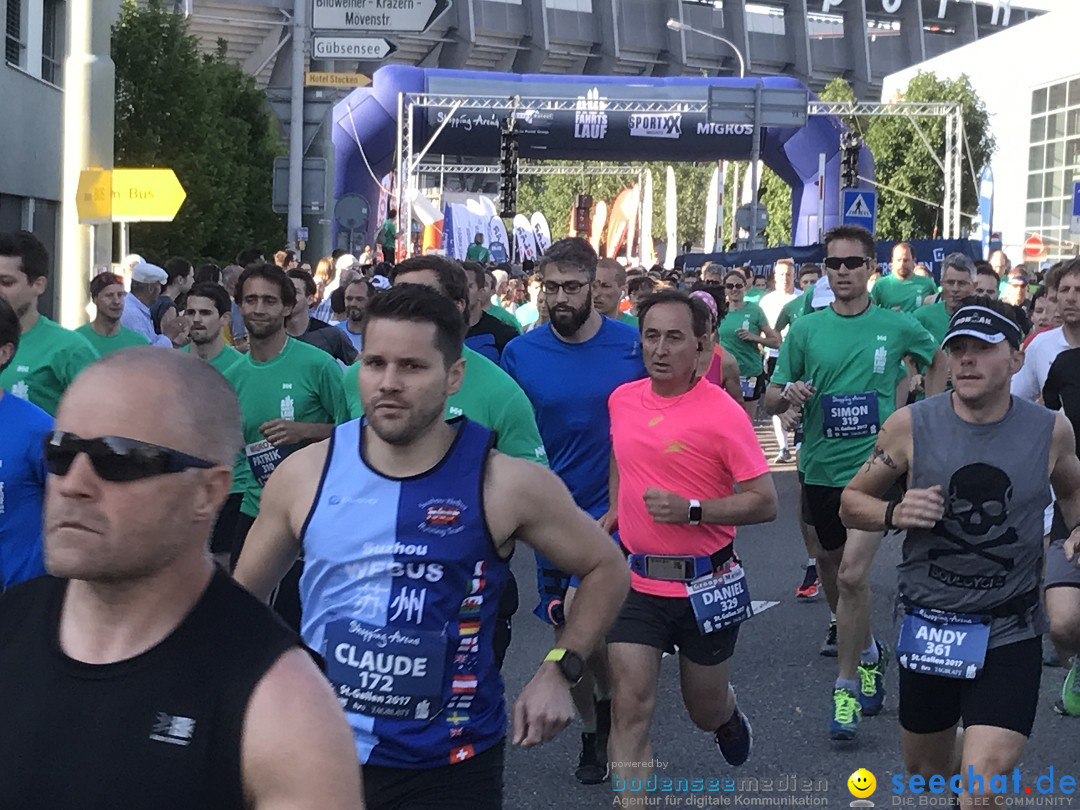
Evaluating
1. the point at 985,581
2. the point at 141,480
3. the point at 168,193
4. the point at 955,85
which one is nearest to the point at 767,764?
the point at 985,581

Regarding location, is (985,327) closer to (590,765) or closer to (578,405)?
(578,405)

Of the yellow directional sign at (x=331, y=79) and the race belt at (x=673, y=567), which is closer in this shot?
the race belt at (x=673, y=567)

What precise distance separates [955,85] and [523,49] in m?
28.4

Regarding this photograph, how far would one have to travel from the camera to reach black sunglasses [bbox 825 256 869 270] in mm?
8148

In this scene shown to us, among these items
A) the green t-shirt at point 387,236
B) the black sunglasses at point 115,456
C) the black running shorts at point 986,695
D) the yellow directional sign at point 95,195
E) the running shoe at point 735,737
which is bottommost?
the running shoe at point 735,737

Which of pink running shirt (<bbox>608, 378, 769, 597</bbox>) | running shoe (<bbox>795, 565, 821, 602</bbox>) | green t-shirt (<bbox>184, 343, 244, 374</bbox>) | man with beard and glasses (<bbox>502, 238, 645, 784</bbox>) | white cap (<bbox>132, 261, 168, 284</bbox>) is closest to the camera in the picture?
pink running shirt (<bbox>608, 378, 769, 597</bbox>)

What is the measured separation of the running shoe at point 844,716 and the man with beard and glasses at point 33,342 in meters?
3.20

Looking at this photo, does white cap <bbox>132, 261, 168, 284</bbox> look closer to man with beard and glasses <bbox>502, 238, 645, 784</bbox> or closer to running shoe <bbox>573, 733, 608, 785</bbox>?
man with beard and glasses <bbox>502, 238, 645, 784</bbox>

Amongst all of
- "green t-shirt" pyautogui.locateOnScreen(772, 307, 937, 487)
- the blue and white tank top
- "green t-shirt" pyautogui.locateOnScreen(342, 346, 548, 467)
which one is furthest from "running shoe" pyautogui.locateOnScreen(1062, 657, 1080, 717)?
the blue and white tank top

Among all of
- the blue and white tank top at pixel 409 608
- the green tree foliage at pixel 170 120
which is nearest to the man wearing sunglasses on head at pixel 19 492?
the blue and white tank top at pixel 409 608

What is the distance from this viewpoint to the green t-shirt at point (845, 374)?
8070 millimetres

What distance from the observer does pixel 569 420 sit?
266 inches

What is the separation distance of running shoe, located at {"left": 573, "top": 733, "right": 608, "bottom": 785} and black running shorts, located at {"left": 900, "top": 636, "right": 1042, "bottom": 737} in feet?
5.33

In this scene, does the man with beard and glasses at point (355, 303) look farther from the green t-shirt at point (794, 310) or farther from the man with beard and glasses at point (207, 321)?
the green t-shirt at point (794, 310)
